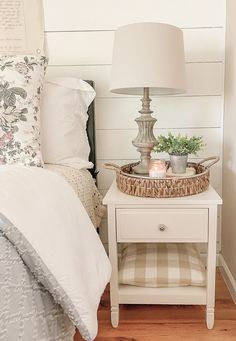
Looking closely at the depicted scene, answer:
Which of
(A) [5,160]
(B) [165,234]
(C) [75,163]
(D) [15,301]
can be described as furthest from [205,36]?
(D) [15,301]

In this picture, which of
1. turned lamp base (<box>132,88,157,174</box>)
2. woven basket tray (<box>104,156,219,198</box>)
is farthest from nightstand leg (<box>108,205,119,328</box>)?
turned lamp base (<box>132,88,157,174</box>)

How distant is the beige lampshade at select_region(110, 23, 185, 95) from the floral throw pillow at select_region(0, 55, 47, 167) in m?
0.35

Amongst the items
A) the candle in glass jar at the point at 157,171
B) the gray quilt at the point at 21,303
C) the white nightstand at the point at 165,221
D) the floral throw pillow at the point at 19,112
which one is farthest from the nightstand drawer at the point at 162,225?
the gray quilt at the point at 21,303

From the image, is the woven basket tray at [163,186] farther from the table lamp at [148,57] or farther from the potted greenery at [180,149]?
the table lamp at [148,57]

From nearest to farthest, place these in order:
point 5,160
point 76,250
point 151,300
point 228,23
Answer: point 76,250 → point 5,160 → point 151,300 → point 228,23

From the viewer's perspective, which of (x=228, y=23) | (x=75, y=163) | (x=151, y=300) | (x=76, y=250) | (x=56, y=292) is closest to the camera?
(x=56, y=292)

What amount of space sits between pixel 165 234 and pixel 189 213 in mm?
121

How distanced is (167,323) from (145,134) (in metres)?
0.79

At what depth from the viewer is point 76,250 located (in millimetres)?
890

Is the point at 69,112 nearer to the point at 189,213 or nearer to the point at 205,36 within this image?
the point at 189,213

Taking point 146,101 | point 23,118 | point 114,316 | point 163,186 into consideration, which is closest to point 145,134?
point 146,101

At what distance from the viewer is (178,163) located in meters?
1.33

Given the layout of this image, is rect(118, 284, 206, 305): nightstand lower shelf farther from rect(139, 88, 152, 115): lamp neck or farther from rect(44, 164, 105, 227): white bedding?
rect(139, 88, 152, 115): lamp neck

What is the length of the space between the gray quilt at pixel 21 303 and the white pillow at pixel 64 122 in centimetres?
73
